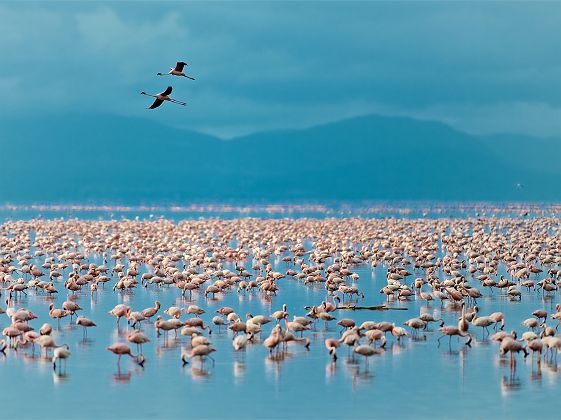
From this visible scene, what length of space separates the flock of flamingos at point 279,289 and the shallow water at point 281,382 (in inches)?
10.4

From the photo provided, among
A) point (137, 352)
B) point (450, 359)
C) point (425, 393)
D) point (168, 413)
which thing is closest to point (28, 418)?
point (168, 413)

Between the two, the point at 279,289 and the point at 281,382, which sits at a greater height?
the point at 279,289

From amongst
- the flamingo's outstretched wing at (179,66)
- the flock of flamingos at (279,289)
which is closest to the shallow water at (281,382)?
the flock of flamingos at (279,289)

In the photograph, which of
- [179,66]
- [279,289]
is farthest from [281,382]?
[279,289]

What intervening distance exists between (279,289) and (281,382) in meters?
13.2

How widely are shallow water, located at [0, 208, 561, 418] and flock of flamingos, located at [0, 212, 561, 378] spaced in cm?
26

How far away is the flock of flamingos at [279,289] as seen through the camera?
21.1 metres

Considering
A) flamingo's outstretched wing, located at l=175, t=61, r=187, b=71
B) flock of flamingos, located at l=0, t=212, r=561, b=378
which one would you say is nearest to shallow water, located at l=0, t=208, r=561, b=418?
flock of flamingos, located at l=0, t=212, r=561, b=378

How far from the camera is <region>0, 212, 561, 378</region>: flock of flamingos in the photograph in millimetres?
21125

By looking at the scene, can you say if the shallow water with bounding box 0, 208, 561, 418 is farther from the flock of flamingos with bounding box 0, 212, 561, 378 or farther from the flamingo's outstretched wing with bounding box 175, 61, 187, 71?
the flamingo's outstretched wing with bounding box 175, 61, 187, 71

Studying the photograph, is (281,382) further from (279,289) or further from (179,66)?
(279,289)

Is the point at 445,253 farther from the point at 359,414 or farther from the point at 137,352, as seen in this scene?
the point at 359,414

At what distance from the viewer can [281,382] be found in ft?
61.4

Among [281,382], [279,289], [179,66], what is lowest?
[281,382]
